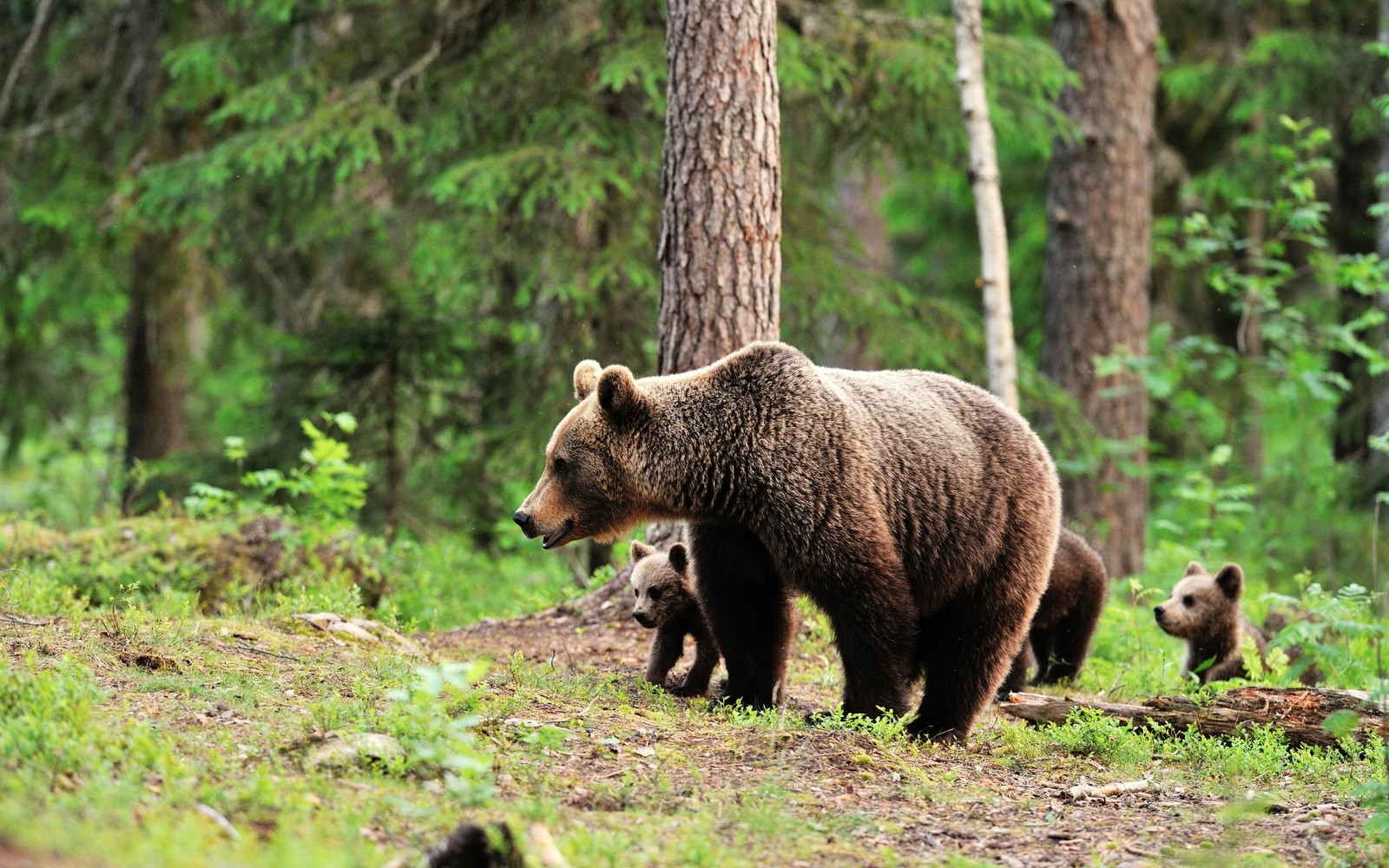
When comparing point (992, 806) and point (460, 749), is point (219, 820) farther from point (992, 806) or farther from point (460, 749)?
point (992, 806)

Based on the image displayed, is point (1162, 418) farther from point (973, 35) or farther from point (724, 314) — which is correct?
point (724, 314)

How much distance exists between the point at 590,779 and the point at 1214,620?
5415 millimetres

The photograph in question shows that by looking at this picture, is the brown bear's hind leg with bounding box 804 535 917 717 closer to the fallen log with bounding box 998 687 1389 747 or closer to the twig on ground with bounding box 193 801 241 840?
the fallen log with bounding box 998 687 1389 747

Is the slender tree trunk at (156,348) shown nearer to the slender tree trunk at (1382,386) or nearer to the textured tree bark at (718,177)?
the textured tree bark at (718,177)

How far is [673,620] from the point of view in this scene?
7211 millimetres

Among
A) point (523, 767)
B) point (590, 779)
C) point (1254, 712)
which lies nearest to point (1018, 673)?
point (1254, 712)

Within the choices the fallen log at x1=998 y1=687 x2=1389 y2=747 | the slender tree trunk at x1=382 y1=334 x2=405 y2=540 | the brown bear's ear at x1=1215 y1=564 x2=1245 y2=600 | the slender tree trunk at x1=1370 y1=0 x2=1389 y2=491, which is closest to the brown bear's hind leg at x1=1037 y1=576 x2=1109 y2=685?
the brown bear's ear at x1=1215 y1=564 x2=1245 y2=600

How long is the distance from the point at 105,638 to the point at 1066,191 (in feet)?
35.5

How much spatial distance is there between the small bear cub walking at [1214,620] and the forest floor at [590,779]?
2.34 meters

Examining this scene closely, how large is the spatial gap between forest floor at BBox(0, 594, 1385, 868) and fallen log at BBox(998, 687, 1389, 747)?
0.18 meters

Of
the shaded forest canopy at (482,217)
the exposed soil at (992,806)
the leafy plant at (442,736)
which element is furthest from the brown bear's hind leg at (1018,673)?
the leafy plant at (442,736)

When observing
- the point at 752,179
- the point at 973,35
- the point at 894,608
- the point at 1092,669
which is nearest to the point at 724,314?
the point at 752,179

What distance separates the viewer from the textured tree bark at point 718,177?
7.98m

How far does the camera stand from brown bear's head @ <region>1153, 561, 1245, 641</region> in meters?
8.59
